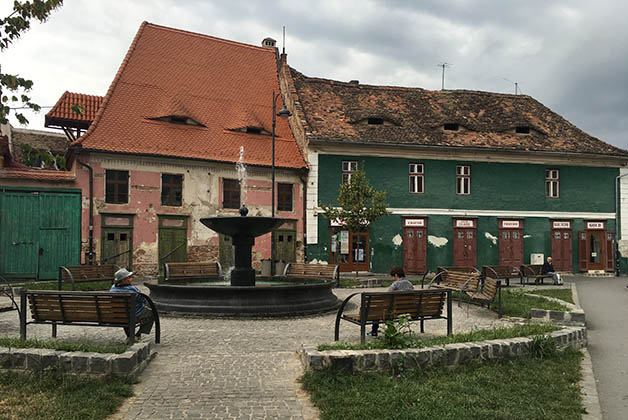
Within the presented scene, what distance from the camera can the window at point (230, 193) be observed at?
2375 cm

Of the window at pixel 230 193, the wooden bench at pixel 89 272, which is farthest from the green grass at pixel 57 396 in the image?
the window at pixel 230 193

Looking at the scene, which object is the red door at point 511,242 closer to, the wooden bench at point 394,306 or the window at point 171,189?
the window at point 171,189

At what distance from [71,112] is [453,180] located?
64.4 ft

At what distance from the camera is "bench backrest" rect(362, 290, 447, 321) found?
23.7 feet

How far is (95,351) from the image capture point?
593 centimetres

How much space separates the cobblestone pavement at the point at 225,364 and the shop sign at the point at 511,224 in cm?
1771

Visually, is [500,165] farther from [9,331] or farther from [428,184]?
[9,331]

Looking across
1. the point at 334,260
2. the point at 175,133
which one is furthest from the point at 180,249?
the point at 334,260

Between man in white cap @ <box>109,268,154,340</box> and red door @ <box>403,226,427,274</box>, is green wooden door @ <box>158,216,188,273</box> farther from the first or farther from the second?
man in white cap @ <box>109,268,154,340</box>

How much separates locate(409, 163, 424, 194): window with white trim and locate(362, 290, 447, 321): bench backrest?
18.6m

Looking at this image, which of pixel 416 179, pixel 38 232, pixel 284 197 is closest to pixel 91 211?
pixel 38 232

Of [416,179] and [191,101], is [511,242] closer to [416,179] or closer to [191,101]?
[416,179]

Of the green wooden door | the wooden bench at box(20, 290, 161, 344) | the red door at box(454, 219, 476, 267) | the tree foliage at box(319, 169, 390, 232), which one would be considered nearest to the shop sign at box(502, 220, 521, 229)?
the red door at box(454, 219, 476, 267)

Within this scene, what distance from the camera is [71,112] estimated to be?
2530cm
